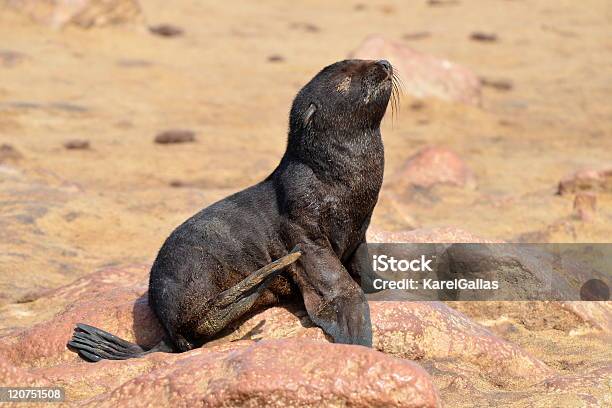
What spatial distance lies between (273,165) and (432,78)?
12.4ft

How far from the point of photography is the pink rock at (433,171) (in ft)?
34.6

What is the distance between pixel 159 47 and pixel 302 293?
40.5ft

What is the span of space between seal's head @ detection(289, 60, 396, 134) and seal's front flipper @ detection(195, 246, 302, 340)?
708 mm

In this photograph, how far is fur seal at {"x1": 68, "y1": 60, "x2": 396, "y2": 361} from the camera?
5.03 meters

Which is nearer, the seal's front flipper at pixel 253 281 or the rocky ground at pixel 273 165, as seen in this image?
the rocky ground at pixel 273 165

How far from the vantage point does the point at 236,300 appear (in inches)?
197

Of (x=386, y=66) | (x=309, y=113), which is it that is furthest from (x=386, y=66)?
(x=309, y=113)

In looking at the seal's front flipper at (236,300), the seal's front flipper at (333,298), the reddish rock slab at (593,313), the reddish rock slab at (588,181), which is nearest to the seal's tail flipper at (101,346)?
the seal's front flipper at (236,300)

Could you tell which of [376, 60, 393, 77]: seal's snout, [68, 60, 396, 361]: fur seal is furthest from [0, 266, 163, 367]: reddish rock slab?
[376, 60, 393, 77]: seal's snout

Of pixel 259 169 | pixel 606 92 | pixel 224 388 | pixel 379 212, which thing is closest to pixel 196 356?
pixel 224 388

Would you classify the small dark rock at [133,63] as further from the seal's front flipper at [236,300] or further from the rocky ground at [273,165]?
the seal's front flipper at [236,300]

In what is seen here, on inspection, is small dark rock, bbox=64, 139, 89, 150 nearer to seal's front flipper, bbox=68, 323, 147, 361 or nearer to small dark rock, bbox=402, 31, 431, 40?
seal's front flipper, bbox=68, 323, 147, 361

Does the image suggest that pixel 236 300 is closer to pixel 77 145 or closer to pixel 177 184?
pixel 177 184

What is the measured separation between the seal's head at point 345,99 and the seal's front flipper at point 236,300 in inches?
27.9
